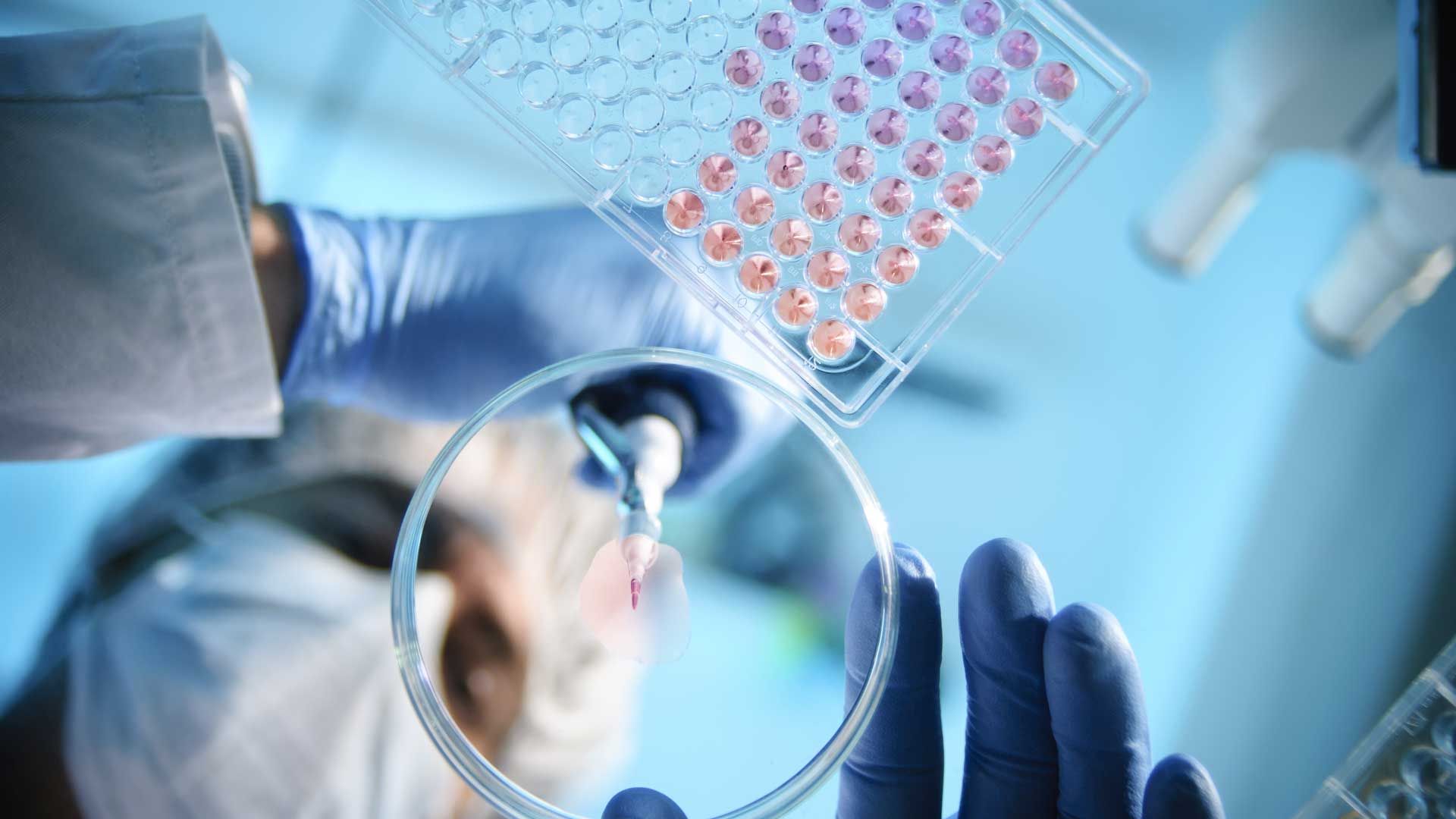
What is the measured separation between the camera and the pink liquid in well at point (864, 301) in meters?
0.62

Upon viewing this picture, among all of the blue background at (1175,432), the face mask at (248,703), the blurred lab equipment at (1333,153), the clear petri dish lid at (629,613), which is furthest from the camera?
the blue background at (1175,432)

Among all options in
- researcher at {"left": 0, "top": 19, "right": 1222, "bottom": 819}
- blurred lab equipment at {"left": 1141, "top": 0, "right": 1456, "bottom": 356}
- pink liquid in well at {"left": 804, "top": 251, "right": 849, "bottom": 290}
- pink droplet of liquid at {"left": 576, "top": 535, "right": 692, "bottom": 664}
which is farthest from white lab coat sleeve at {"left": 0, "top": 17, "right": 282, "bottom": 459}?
blurred lab equipment at {"left": 1141, "top": 0, "right": 1456, "bottom": 356}

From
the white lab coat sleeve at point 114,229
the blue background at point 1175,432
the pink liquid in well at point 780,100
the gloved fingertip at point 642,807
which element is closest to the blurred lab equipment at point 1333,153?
the blue background at point 1175,432

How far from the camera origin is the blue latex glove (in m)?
0.80

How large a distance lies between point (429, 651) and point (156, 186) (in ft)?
1.68

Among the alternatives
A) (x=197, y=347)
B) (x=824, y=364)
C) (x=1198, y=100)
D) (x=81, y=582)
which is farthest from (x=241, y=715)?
(x=1198, y=100)

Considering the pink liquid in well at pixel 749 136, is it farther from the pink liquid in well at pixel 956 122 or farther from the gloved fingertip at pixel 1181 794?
the gloved fingertip at pixel 1181 794

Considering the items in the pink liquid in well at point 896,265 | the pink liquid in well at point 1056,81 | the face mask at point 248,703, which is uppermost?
the pink liquid in well at point 1056,81

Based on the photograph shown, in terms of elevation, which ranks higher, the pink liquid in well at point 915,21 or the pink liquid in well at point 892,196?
the pink liquid in well at point 915,21

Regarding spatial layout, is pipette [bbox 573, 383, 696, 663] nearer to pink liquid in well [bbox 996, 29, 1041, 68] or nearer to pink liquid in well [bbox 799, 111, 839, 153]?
pink liquid in well [bbox 799, 111, 839, 153]

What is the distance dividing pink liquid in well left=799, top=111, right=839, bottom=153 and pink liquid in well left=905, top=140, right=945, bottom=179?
6 cm

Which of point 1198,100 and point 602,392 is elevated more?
point 1198,100

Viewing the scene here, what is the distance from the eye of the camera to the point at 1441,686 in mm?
693

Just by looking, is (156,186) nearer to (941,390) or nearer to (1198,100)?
(941,390)
